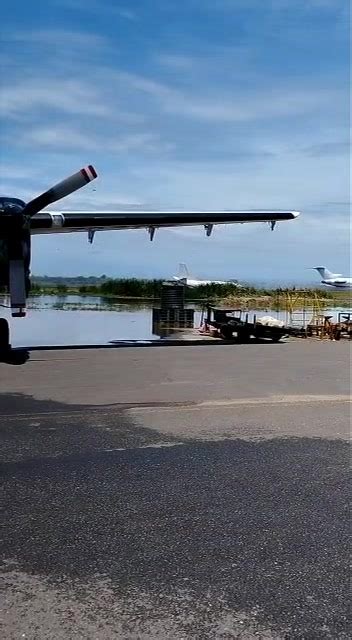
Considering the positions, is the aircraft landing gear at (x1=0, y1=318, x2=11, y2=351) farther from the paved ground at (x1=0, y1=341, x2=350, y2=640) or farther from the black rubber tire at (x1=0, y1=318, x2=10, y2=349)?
the paved ground at (x1=0, y1=341, x2=350, y2=640)

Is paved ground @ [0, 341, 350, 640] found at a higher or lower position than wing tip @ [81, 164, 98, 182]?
lower

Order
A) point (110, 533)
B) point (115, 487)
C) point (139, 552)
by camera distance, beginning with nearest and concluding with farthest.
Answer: point (139, 552) → point (110, 533) → point (115, 487)

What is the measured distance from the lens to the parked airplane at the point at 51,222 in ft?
47.6

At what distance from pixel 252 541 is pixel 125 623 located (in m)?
1.30

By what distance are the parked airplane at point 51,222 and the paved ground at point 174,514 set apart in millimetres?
5421

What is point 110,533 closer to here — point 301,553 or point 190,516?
point 190,516

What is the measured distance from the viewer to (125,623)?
A: 3.34 metres

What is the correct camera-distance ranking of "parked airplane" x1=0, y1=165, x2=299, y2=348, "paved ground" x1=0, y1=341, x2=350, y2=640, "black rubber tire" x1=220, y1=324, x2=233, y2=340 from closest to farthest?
1. "paved ground" x1=0, y1=341, x2=350, y2=640
2. "parked airplane" x1=0, y1=165, x2=299, y2=348
3. "black rubber tire" x1=220, y1=324, x2=233, y2=340

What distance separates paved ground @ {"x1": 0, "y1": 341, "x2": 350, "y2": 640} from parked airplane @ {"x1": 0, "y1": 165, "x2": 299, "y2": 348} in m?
5.42

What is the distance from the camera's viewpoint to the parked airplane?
1452cm

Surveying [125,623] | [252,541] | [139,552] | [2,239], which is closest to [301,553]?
[252,541]

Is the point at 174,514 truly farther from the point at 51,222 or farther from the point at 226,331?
the point at 226,331

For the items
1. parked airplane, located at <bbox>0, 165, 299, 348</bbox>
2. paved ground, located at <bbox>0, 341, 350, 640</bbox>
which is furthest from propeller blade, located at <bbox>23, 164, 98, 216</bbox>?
paved ground, located at <bbox>0, 341, 350, 640</bbox>

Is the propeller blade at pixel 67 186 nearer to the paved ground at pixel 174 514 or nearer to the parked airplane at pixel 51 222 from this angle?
the parked airplane at pixel 51 222
